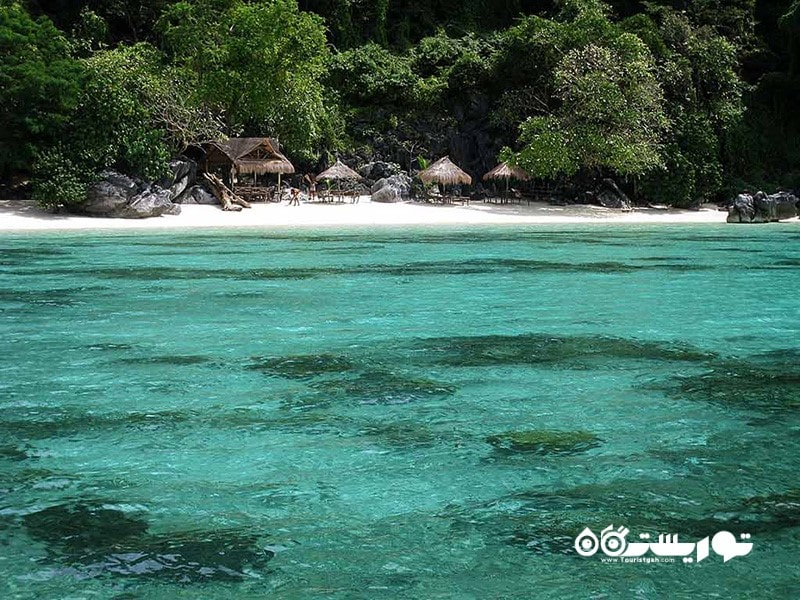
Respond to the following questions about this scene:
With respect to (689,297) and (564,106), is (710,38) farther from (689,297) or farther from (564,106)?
(689,297)

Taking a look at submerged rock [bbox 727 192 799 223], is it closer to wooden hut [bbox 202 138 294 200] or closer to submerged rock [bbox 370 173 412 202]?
submerged rock [bbox 370 173 412 202]

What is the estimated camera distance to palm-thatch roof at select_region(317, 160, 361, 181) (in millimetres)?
28420

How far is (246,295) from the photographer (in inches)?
420

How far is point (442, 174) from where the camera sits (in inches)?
1131

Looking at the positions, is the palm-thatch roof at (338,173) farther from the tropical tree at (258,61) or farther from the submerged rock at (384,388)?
the submerged rock at (384,388)

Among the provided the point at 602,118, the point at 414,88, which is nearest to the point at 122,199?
the point at 414,88

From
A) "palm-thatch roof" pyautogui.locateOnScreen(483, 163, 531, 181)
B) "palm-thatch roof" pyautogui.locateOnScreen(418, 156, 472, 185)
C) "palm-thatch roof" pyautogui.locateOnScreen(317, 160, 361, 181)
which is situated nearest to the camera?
"palm-thatch roof" pyautogui.locateOnScreen(317, 160, 361, 181)

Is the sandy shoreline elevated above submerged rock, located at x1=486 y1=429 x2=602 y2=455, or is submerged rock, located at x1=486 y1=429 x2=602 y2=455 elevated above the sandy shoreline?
the sandy shoreline

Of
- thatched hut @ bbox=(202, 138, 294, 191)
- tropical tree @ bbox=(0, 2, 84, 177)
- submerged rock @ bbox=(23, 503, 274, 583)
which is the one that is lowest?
submerged rock @ bbox=(23, 503, 274, 583)

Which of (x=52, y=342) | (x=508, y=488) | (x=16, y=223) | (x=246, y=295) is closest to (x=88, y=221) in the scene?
(x=16, y=223)

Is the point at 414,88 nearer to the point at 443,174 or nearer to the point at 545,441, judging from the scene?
the point at 443,174

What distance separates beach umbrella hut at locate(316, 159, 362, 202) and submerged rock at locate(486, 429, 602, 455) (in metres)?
24.1

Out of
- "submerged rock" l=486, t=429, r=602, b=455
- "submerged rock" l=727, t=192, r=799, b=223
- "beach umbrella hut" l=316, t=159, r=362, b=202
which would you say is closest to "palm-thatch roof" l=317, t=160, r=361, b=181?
"beach umbrella hut" l=316, t=159, r=362, b=202

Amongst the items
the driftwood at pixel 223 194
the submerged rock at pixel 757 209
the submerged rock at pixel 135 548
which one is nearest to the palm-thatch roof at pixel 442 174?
the driftwood at pixel 223 194
